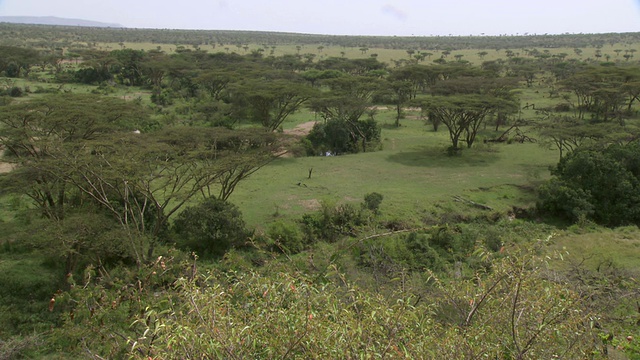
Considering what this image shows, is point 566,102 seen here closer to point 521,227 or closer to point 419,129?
point 419,129

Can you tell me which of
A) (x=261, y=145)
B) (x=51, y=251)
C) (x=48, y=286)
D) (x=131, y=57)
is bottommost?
(x=48, y=286)

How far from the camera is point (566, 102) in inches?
1747

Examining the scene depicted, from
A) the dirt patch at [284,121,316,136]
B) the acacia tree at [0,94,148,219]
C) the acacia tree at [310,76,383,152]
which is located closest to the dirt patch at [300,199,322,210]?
the acacia tree at [0,94,148,219]

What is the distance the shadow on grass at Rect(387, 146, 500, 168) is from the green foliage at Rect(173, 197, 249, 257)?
43.0 ft

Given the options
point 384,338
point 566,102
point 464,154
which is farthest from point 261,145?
→ point 566,102

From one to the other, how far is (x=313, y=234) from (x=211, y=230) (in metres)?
3.64

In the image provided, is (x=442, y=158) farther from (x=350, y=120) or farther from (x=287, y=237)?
(x=287, y=237)

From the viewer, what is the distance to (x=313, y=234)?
16688mm

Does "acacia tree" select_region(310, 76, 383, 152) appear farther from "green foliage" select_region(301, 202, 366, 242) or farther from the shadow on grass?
"green foliage" select_region(301, 202, 366, 242)

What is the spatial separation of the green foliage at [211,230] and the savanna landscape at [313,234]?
0.23 ft

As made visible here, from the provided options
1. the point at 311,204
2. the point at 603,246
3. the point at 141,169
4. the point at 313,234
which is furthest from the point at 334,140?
the point at 141,169

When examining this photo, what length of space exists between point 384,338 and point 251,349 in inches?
45.3

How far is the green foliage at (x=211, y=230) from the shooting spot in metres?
15.1

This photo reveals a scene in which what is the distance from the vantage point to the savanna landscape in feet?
14.0
